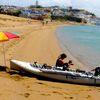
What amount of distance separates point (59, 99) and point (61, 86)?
1.96 m

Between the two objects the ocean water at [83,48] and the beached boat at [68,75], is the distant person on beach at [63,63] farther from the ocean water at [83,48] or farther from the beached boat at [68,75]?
the ocean water at [83,48]

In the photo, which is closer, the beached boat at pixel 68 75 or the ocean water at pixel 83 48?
the beached boat at pixel 68 75

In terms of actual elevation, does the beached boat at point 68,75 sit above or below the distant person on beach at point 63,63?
below

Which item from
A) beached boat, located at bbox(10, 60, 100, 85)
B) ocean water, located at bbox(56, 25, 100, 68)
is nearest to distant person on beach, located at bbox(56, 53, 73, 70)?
beached boat, located at bbox(10, 60, 100, 85)

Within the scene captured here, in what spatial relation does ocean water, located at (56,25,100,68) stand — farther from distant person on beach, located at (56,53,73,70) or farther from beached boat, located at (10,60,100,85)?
beached boat, located at (10,60,100,85)

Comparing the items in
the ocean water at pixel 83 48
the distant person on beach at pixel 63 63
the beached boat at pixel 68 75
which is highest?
the distant person on beach at pixel 63 63

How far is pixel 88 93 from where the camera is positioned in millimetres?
10469

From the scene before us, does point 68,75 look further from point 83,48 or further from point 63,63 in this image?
point 83,48

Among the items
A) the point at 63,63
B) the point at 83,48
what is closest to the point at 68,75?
the point at 63,63

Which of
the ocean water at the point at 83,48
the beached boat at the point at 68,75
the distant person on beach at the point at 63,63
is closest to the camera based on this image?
the beached boat at the point at 68,75

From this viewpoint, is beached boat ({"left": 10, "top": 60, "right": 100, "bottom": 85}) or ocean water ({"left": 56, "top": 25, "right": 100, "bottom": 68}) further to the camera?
ocean water ({"left": 56, "top": 25, "right": 100, "bottom": 68})

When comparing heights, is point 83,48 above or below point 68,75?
below

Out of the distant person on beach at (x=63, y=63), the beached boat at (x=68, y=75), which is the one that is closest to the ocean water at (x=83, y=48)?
the distant person on beach at (x=63, y=63)

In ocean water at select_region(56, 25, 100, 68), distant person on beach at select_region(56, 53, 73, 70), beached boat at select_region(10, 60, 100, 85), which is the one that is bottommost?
ocean water at select_region(56, 25, 100, 68)
